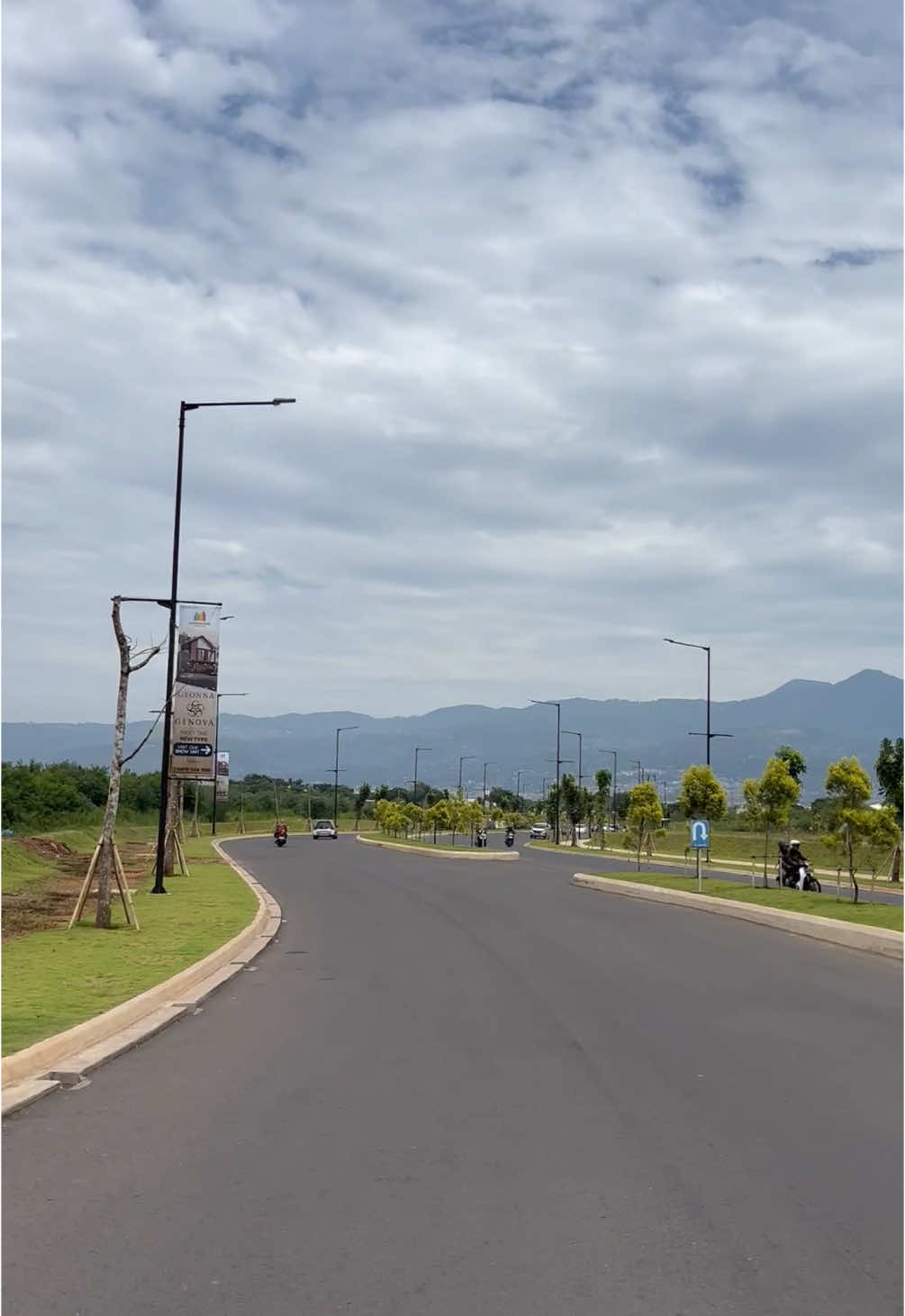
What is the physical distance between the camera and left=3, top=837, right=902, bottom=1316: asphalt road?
5.21m

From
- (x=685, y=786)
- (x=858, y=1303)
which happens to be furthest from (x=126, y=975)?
(x=685, y=786)

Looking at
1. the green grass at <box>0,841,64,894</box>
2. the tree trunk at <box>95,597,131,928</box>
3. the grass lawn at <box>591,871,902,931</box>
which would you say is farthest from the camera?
the green grass at <box>0,841,64,894</box>

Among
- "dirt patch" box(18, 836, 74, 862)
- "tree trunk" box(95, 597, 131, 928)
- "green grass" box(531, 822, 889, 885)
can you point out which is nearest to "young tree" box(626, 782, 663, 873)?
"green grass" box(531, 822, 889, 885)

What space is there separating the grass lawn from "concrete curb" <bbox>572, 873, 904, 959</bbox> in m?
0.42

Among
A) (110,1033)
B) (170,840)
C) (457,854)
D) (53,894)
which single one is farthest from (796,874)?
(457,854)

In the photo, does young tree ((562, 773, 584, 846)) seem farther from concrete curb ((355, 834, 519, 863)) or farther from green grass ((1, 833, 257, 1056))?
green grass ((1, 833, 257, 1056))

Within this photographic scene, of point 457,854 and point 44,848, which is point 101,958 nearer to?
point 44,848

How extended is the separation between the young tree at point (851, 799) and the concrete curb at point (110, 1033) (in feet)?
54.7

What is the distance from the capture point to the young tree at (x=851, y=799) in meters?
29.2

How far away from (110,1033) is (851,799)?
23.0 metres

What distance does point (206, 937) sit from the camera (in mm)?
18656

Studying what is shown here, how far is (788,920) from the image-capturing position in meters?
22.1

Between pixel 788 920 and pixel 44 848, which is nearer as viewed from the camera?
pixel 788 920

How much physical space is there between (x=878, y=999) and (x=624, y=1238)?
855cm
